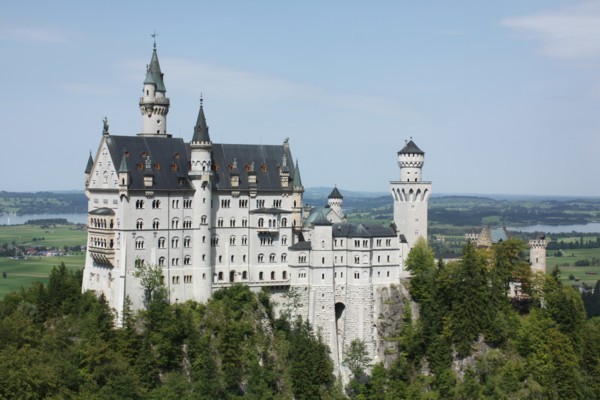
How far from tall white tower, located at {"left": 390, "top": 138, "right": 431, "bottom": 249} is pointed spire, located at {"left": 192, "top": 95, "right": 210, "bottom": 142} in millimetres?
29546

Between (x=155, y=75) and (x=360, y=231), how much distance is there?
32592 millimetres

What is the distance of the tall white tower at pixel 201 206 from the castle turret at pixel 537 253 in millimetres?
44641

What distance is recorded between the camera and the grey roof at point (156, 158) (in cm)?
9775

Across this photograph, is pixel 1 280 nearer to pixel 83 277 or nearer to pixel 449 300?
pixel 83 277

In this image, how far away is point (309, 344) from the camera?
98.6m

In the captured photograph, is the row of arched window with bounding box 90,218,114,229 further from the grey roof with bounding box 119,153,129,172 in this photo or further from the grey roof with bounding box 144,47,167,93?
the grey roof with bounding box 144,47,167,93

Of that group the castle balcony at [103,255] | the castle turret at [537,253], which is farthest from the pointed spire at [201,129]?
the castle turret at [537,253]

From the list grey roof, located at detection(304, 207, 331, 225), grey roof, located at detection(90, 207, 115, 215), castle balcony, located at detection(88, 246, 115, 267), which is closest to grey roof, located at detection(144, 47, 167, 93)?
grey roof, located at detection(90, 207, 115, 215)

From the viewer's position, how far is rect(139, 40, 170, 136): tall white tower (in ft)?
354

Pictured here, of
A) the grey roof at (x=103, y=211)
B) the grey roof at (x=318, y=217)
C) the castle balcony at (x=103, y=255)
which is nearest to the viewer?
the castle balcony at (x=103, y=255)

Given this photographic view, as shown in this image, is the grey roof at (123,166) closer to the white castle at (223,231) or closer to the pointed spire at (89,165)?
the white castle at (223,231)

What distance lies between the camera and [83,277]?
342 feet

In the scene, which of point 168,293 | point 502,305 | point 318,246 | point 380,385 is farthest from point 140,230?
point 502,305

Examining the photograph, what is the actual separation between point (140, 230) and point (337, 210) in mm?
28587
